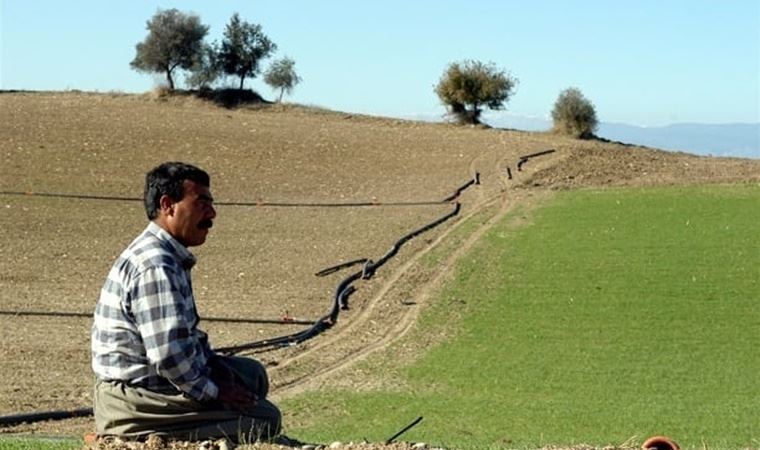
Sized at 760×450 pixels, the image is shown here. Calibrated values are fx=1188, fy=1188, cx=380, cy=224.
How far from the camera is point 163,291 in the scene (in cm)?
512

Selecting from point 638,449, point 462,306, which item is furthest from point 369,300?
point 638,449

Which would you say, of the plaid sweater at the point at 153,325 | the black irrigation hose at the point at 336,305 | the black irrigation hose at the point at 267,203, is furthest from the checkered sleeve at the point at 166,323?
the black irrigation hose at the point at 267,203

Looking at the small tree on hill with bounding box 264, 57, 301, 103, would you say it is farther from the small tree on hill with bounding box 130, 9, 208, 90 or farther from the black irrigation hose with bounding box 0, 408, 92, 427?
the black irrigation hose with bounding box 0, 408, 92, 427

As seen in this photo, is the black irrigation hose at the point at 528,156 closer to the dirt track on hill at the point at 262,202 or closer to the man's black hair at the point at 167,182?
the dirt track on hill at the point at 262,202

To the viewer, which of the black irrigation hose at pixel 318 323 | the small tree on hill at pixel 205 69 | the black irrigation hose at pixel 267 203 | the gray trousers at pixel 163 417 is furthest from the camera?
the small tree on hill at pixel 205 69

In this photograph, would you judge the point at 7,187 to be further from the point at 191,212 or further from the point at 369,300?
the point at 191,212

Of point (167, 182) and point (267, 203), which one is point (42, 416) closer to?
point (167, 182)

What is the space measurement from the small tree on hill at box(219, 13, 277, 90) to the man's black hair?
3956cm

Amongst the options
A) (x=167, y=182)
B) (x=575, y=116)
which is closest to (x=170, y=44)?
(x=575, y=116)

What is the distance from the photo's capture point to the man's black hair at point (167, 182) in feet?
17.7

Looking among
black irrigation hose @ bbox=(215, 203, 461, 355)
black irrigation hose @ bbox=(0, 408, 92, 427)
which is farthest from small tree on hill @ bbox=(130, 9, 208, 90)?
black irrigation hose @ bbox=(0, 408, 92, 427)

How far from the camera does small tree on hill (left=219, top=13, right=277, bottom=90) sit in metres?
45.9

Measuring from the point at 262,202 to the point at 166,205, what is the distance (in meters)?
22.3

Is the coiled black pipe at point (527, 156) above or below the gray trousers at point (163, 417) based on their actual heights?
above
